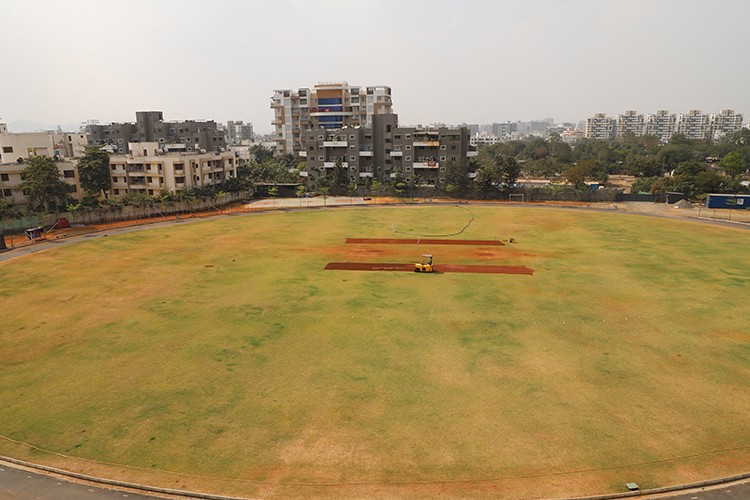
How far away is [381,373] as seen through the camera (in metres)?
28.7

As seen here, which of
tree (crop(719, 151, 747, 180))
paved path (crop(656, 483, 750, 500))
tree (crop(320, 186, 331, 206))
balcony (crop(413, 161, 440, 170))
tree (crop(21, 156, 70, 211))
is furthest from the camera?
tree (crop(719, 151, 747, 180))

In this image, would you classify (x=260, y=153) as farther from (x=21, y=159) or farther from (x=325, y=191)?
(x=21, y=159)

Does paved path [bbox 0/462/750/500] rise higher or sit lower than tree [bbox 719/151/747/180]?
lower

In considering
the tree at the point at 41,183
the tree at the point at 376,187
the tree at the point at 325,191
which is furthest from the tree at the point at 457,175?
the tree at the point at 41,183

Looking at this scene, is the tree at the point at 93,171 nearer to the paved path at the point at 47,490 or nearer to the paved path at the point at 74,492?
the paved path at the point at 47,490

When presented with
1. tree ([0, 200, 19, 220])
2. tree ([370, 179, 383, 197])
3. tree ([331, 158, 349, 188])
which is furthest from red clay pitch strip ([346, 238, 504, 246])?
tree ([0, 200, 19, 220])

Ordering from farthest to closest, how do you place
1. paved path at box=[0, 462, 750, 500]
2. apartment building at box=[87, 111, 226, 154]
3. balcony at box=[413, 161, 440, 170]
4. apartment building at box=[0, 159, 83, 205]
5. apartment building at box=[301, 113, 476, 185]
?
1. apartment building at box=[87, 111, 226, 154]
2. apartment building at box=[301, 113, 476, 185]
3. balcony at box=[413, 161, 440, 170]
4. apartment building at box=[0, 159, 83, 205]
5. paved path at box=[0, 462, 750, 500]

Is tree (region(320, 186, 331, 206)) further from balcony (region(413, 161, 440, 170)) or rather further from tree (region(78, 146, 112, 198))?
tree (region(78, 146, 112, 198))

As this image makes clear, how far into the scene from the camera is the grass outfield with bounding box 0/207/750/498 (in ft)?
68.1

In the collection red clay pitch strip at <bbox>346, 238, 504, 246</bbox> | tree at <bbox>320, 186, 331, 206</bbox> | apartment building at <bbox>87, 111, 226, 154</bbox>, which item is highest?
apartment building at <bbox>87, 111, 226, 154</bbox>

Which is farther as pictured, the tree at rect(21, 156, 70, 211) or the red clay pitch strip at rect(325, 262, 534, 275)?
the tree at rect(21, 156, 70, 211)

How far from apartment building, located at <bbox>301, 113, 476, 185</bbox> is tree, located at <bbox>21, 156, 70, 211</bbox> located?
5715 centimetres

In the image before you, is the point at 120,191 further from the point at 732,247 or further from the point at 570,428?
the point at 732,247

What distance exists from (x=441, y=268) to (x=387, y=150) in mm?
71035
